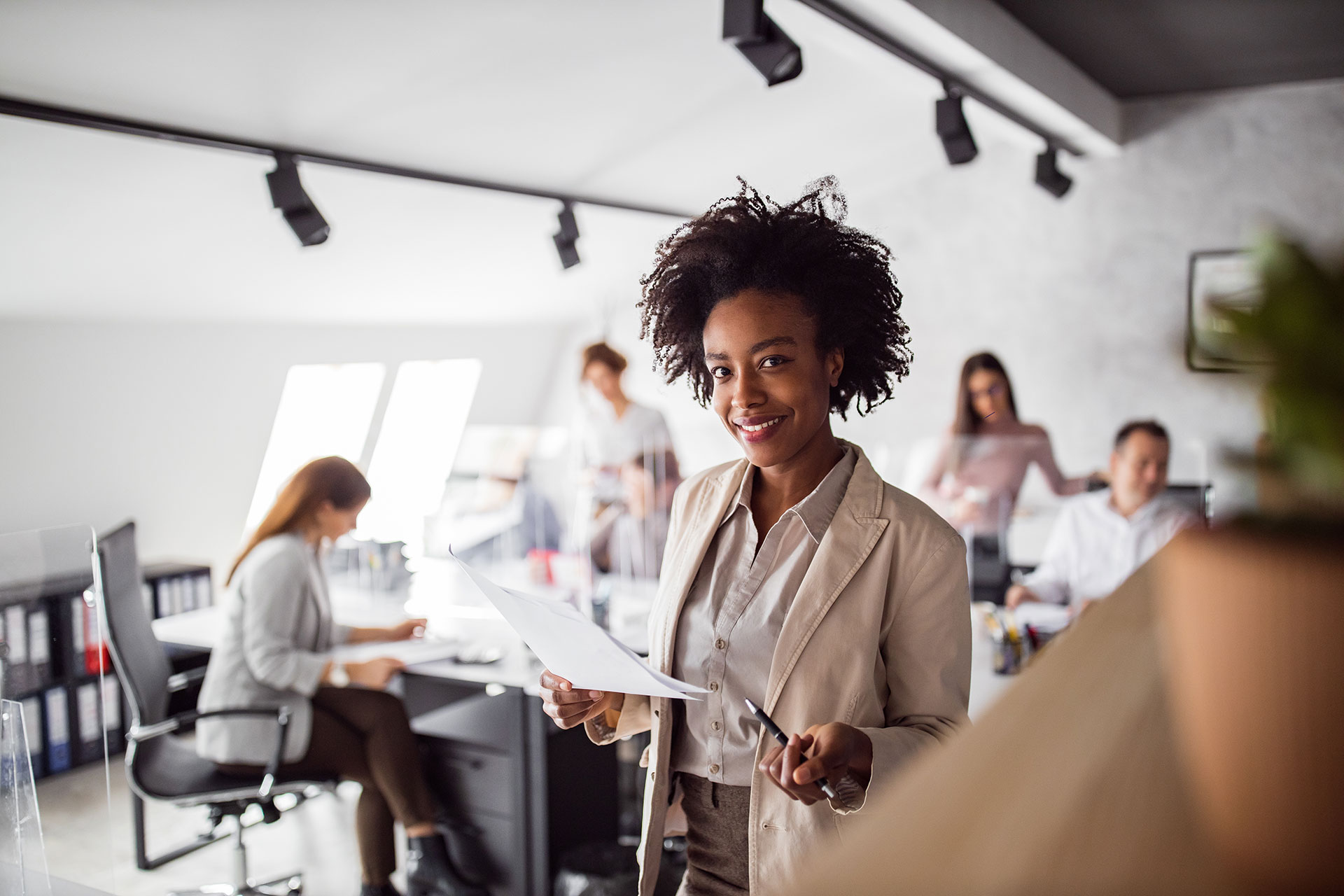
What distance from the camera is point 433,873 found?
279 centimetres

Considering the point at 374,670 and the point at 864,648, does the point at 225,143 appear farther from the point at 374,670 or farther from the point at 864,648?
the point at 864,648

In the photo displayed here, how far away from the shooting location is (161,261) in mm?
4117

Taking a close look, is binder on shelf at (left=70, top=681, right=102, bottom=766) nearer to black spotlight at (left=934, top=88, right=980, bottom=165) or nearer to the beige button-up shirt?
the beige button-up shirt

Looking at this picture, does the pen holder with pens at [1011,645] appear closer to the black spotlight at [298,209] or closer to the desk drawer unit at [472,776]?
the desk drawer unit at [472,776]

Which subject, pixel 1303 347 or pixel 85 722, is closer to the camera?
pixel 1303 347

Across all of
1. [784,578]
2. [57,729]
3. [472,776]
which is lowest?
[472,776]

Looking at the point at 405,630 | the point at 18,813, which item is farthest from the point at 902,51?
the point at 18,813

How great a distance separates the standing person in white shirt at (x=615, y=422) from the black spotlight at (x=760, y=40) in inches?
81.9

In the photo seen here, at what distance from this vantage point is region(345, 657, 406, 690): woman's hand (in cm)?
288

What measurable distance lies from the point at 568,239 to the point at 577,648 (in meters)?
3.65

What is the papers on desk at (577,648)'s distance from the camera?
1164mm

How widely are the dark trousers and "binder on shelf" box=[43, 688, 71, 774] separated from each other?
125cm

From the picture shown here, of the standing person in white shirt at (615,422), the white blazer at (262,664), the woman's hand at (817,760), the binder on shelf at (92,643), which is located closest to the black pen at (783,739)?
the woman's hand at (817,760)

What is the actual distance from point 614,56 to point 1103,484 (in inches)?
85.8
